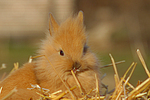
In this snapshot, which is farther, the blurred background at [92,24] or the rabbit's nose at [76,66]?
the blurred background at [92,24]

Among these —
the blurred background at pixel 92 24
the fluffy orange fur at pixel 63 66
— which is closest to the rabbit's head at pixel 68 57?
the fluffy orange fur at pixel 63 66

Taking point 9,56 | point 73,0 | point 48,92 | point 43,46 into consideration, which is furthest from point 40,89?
point 73,0

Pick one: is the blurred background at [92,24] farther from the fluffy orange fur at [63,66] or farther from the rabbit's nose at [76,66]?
the rabbit's nose at [76,66]

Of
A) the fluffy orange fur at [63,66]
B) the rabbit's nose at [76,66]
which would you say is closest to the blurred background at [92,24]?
the fluffy orange fur at [63,66]

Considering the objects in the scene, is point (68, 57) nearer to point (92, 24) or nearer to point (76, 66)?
point (76, 66)

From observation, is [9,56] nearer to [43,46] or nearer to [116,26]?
[116,26]

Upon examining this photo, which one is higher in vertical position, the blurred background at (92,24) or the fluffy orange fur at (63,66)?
the blurred background at (92,24)

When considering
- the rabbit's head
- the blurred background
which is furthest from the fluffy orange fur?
the blurred background

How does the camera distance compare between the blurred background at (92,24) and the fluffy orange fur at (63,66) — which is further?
the blurred background at (92,24)
